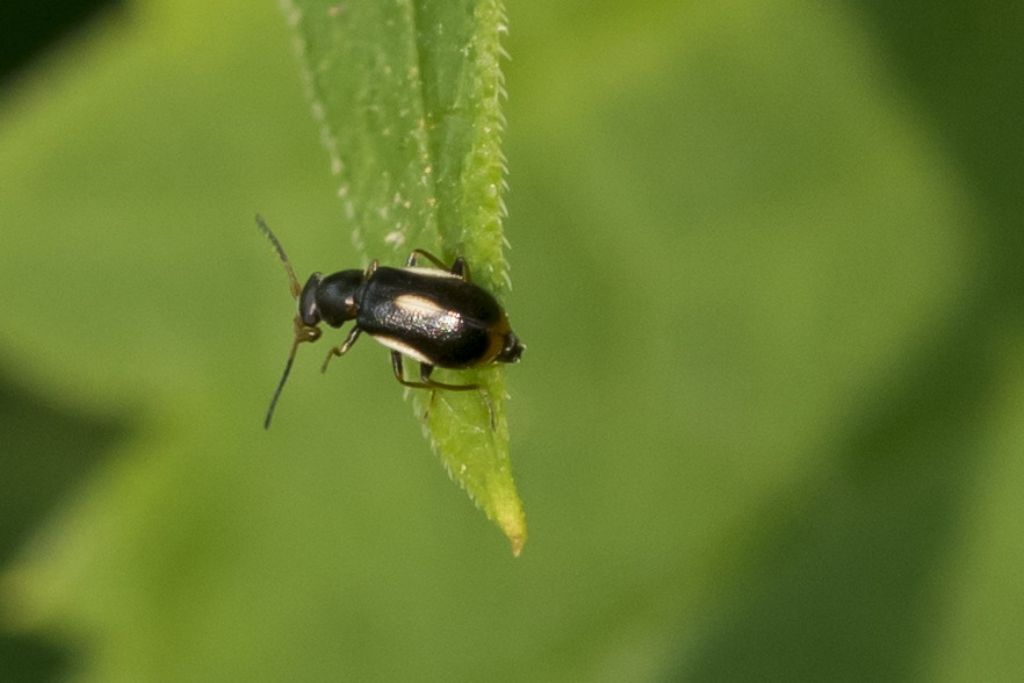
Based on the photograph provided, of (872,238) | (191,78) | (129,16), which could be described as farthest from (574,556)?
(129,16)

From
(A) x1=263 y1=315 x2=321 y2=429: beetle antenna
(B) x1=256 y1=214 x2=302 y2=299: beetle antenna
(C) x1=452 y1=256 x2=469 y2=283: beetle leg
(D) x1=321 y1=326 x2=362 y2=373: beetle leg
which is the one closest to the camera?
(C) x1=452 y1=256 x2=469 y2=283: beetle leg

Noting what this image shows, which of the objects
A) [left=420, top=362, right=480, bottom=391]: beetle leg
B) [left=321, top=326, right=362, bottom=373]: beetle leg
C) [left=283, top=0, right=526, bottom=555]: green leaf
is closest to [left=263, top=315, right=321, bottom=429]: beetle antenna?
[left=321, top=326, right=362, bottom=373]: beetle leg

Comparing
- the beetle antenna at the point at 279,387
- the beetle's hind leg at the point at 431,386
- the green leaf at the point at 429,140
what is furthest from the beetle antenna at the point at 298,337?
the green leaf at the point at 429,140

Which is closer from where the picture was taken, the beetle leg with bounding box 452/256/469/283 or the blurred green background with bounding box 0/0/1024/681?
the beetle leg with bounding box 452/256/469/283

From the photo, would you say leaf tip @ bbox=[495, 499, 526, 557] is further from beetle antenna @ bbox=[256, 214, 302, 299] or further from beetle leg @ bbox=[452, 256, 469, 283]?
beetle antenna @ bbox=[256, 214, 302, 299]

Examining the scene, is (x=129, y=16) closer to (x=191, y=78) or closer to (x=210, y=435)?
(x=191, y=78)

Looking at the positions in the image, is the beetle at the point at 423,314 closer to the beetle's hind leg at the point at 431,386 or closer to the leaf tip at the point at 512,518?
the beetle's hind leg at the point at 431,386
